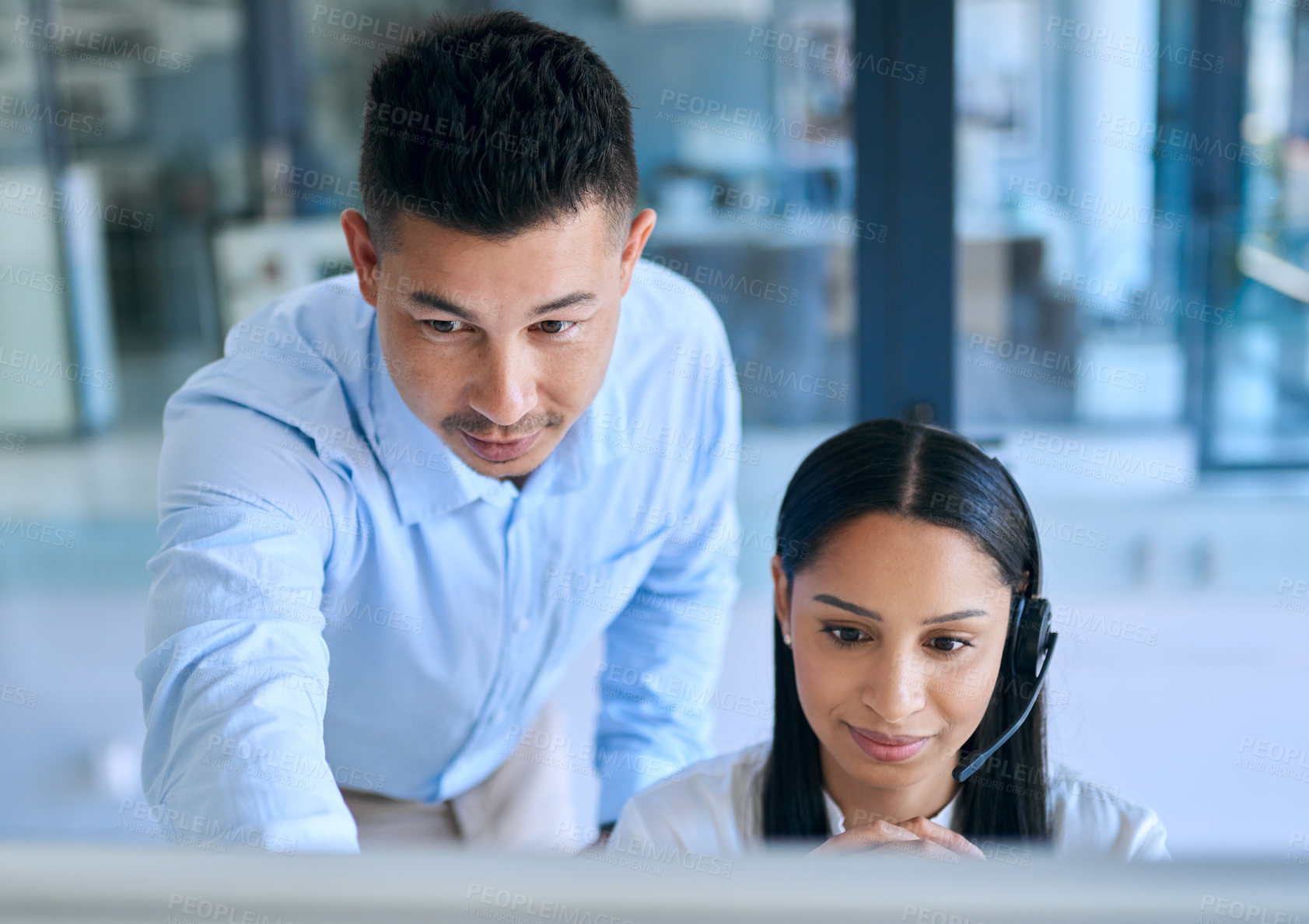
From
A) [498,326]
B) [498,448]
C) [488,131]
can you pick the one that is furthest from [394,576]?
[488,131]

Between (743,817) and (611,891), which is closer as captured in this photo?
(611,891)

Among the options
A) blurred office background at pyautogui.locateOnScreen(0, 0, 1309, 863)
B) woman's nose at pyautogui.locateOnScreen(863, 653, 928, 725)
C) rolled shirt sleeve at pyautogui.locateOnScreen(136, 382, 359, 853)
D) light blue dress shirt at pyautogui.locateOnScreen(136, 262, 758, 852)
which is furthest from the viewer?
blurred office background at pyautogui.locateOnScreen(0, 0, 1309, 863)

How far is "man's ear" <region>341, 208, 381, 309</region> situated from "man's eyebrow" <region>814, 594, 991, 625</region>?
0.57m

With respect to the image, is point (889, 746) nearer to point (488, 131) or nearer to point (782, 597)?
point (782, 597)

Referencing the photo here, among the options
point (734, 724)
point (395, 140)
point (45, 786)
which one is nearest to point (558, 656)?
point (395, 140)

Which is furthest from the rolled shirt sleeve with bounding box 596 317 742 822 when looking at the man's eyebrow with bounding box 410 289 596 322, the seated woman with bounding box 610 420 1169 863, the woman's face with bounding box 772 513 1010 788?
the man's eyebrow with bounding box 410 289 596 322

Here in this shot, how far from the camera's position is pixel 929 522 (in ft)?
3.72

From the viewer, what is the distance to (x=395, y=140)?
104 centimetres

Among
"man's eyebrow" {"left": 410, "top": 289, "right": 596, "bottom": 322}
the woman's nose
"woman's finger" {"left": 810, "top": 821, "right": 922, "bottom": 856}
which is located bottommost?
"woman's finger" {"left": 810, "top": 821, "right": 922, "bottom": 856}

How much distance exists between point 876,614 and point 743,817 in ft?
1.00

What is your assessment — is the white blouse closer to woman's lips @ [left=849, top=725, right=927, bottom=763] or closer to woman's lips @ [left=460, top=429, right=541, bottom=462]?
woman's lips @ [left=849, top=725, right=927, bottom=763]

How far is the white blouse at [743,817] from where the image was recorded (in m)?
1.15

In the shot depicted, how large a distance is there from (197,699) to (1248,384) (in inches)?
98.9

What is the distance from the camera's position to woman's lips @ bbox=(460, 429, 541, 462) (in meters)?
1.08
